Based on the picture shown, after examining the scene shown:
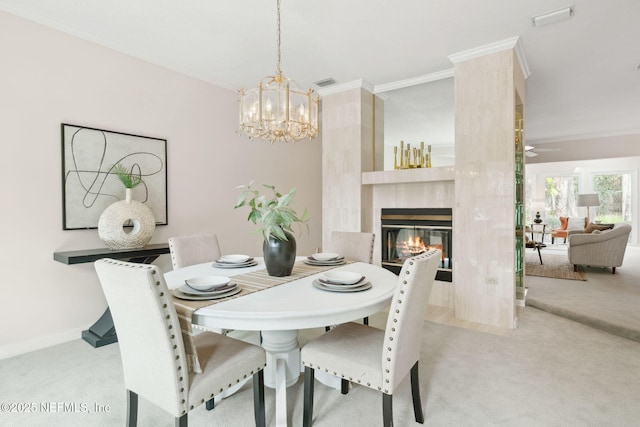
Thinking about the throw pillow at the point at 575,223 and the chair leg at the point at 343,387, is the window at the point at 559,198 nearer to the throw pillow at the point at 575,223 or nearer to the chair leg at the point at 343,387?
the throw pillow at the point at 575,223

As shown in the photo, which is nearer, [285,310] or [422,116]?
[285,310]

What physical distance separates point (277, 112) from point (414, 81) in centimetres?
236

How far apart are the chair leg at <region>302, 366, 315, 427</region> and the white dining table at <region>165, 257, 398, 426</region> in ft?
0.42

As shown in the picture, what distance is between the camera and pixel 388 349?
151 centimetres

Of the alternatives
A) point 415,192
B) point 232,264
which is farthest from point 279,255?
point 415,192

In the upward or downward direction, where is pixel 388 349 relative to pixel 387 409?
upward

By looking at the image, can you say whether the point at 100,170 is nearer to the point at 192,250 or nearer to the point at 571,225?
the point at 192,250

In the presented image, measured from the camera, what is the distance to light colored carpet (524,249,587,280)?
4995 millimetres

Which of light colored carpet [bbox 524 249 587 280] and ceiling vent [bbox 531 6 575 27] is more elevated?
ceiling vent [bbox 531 6 575 27]

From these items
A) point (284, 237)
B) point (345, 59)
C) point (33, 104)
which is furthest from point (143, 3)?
point (284, 237)

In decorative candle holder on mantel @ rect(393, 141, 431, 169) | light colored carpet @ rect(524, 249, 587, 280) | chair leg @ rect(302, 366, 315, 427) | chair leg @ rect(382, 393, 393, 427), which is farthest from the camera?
light colored carpet @ rect(524, 249, 587, 280)

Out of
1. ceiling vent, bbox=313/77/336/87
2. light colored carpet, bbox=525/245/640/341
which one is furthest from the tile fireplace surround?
ceiling vent, bbox=313/77/336/87

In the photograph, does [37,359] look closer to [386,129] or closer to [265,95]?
[265,95]

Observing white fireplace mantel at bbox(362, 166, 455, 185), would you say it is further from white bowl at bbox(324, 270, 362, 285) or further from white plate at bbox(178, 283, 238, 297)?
white plate at bbox(178, 283, 238, 297)
